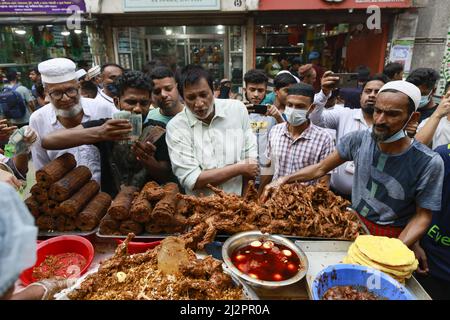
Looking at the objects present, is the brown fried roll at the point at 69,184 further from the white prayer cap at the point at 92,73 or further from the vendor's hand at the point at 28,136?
the white prayer cap at the point at 92,73

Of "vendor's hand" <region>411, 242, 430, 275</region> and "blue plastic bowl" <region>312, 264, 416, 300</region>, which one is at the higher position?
"blue plastic bowl" <region>312, 264, 416, 300</region>

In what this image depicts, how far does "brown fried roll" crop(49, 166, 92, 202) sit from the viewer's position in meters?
2.31

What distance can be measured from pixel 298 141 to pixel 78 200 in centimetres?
244

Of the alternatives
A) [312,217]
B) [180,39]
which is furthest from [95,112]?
[180,39]

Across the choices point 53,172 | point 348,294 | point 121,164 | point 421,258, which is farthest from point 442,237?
point 53,172

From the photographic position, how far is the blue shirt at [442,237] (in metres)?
2.59

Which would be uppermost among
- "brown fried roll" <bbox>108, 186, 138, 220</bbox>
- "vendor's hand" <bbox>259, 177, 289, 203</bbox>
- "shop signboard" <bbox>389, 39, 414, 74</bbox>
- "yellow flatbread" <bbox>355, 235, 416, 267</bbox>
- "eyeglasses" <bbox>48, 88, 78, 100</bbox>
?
"shop signboard" <bbox>389, 39, 414, 74</bbox>

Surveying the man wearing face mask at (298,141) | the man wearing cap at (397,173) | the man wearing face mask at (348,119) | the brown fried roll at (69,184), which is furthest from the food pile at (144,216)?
the man wearing face mask at (348,119)

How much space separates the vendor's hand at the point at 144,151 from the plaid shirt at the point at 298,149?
1.50 m

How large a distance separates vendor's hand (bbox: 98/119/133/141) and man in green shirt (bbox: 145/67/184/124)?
1.18 meters

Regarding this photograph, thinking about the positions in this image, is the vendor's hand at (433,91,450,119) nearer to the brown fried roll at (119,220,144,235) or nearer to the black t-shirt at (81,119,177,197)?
the black t-shirt at (81,119,177,197)

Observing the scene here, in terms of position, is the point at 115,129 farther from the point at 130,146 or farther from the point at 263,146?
the point at 263,146

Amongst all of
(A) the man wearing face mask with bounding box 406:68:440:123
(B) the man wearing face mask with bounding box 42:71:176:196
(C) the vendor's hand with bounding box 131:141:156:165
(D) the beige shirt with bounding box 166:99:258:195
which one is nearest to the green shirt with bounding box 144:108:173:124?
(B) the man wearing face mask with bounding box 42:71:176:196
